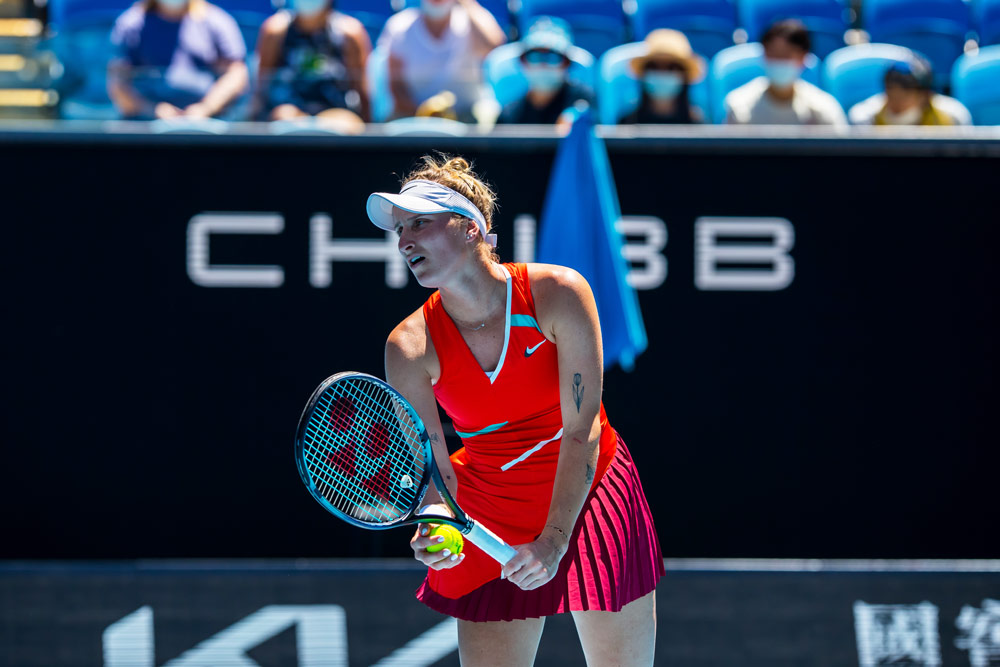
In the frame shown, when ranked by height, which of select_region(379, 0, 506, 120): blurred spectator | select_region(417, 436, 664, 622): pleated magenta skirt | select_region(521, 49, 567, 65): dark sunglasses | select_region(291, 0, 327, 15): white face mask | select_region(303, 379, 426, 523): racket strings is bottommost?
select_region(417, 436, 664, 622): pleated magenta skirt

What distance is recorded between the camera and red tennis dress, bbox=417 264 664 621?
9.50ft

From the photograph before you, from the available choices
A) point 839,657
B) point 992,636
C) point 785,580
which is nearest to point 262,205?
point 785,580

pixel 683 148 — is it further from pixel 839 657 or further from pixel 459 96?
pixel 839 657

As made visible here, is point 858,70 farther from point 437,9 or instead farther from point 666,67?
point 437,9

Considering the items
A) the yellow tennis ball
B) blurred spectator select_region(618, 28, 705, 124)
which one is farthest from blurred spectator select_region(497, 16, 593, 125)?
the yellow tennis ball

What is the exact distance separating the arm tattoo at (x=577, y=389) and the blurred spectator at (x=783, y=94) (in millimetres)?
2890

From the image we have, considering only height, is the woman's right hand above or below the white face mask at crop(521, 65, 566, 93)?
below

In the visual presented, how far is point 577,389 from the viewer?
2.83 m

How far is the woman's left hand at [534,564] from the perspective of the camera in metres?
2.62

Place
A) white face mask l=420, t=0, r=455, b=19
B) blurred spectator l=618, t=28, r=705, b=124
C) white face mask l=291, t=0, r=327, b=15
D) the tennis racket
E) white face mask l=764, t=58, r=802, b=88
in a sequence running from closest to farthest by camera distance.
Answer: the tennis racket < blurred spectator l=618, t=28, r=705, b=124 < white face mask l=764, t=58, r=802, b=88 < white face mask l=291, t=0, r=327, b=15 < white face mask l=420, t=0, r=455, b=19

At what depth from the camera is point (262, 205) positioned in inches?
197

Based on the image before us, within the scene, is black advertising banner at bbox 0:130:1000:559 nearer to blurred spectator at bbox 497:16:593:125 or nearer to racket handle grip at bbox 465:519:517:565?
blurred spectator at bbox 497:16:593:125

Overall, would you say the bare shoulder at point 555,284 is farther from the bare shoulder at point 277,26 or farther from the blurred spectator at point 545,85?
the bare shoulder at point 277,26

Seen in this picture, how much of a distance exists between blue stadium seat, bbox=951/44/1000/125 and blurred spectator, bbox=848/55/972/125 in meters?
0.05
